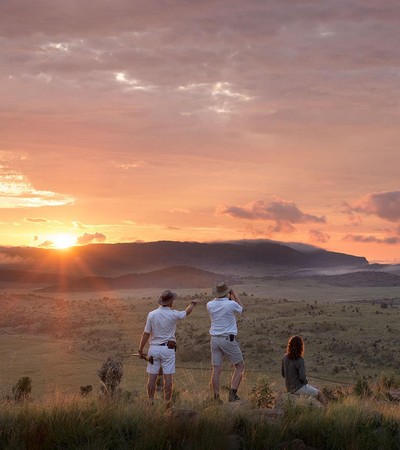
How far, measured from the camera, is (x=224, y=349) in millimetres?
13281

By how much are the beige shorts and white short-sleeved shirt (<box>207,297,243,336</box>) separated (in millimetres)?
152

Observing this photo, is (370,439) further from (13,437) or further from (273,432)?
(13,437)

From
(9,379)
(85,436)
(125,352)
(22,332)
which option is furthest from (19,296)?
(85,436)

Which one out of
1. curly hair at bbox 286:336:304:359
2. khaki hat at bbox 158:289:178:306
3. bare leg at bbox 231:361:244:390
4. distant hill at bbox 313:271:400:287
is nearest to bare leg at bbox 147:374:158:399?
khaki hat at bbox 158:289:178:306

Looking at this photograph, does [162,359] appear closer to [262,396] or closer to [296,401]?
[262,396]

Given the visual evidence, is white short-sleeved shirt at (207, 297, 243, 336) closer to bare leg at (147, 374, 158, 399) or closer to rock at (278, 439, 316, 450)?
bare leg at (147, 374, 158, 399)

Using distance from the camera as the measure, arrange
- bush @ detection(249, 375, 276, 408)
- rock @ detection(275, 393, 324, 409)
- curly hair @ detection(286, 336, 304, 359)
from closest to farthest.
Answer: rock @ detection(275, 393, 324, 409), bush @ detection(249, 375, 276, 408), curly hair @ detection(286, 336, 304, 359)

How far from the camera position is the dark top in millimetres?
13266

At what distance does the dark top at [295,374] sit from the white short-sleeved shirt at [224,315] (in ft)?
4.58

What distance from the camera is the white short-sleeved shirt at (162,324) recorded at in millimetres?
12367

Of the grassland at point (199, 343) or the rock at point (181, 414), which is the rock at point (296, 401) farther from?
the grassland at point (199, 343)

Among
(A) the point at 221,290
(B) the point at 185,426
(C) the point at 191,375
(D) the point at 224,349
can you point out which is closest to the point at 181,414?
(B) the point at 185,426

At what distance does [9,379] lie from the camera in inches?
1141

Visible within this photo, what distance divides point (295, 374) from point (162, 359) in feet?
9.29
